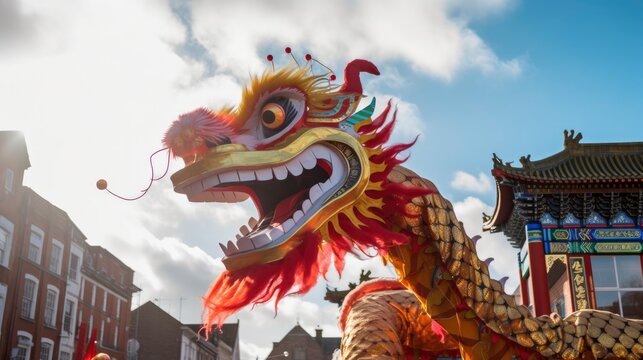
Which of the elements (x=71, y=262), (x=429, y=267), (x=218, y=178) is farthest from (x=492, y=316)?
(x=71, y=262)

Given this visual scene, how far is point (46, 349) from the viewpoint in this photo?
25031 mm

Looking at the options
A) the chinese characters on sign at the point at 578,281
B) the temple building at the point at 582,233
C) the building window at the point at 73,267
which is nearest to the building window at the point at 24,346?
the building window at the point at 73,267

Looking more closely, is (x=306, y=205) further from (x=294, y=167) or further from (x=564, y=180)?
(x=564, y=180)

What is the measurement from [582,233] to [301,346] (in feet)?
133

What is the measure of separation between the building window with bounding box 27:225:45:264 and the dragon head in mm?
22528

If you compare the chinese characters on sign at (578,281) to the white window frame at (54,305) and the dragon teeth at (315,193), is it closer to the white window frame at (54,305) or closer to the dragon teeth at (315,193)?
the dragon teeth at (315,193)

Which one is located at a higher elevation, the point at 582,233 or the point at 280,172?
the point at 582,233

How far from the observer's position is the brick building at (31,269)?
2205 centimetres

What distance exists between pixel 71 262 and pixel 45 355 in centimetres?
421

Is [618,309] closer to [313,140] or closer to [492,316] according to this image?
[492,316]

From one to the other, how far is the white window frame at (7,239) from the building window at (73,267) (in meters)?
5.49

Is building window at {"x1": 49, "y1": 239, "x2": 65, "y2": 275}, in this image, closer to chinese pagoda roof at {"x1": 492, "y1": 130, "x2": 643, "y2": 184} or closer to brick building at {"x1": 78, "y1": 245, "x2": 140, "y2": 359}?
brick building at {"x1": 78, "y1": 245, "x2": 140, "y2": 359}

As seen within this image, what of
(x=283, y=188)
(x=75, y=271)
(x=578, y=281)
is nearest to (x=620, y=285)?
(x=578, y=281)

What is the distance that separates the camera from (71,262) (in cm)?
2781
